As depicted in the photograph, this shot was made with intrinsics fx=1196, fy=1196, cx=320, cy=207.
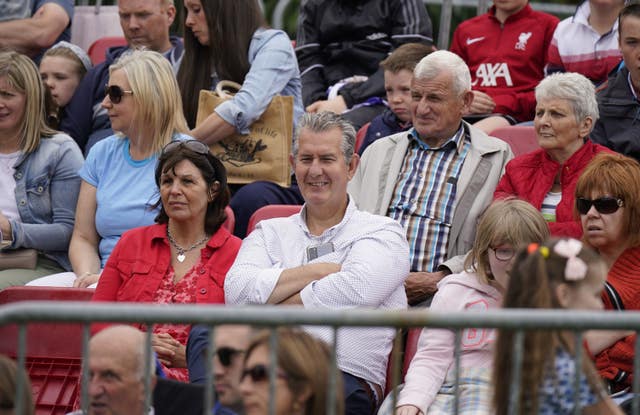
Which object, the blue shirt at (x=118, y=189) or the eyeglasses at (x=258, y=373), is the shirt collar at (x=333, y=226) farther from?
the eyeglasses at (x=258, y=373)

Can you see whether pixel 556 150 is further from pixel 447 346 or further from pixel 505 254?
pixel 447 346

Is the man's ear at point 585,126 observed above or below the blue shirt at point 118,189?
above

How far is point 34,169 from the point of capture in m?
5.91

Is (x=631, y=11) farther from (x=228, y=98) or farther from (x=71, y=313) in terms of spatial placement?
(x=71, y=313)

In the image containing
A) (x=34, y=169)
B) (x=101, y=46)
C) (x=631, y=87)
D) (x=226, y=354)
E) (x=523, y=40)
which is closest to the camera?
(x=226, y=354)

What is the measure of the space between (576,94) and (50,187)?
102 inches

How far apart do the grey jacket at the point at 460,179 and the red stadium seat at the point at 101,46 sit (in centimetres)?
301

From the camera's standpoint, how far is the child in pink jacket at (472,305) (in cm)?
431

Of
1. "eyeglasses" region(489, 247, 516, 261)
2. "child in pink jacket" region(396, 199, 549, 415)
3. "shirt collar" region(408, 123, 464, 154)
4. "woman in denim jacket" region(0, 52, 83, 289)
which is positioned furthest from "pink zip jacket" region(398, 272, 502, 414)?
"woman in denim jacket" region(0, 52, 83, 289)

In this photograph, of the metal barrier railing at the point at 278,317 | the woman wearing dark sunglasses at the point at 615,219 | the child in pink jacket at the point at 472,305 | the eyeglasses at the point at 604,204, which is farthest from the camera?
the eyeglasses at the point at 604,204

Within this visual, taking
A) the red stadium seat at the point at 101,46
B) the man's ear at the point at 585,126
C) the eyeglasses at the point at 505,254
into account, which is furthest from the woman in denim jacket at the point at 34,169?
the man's ear at the point at 585,126

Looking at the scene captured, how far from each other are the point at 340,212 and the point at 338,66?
2.75m

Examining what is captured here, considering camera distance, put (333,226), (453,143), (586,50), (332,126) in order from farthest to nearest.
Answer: (586,50)
(453,143)
(332,126)
(333,226)

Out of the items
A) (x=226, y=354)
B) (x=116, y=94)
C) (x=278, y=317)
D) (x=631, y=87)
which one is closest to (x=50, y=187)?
(x=116, y=94)
